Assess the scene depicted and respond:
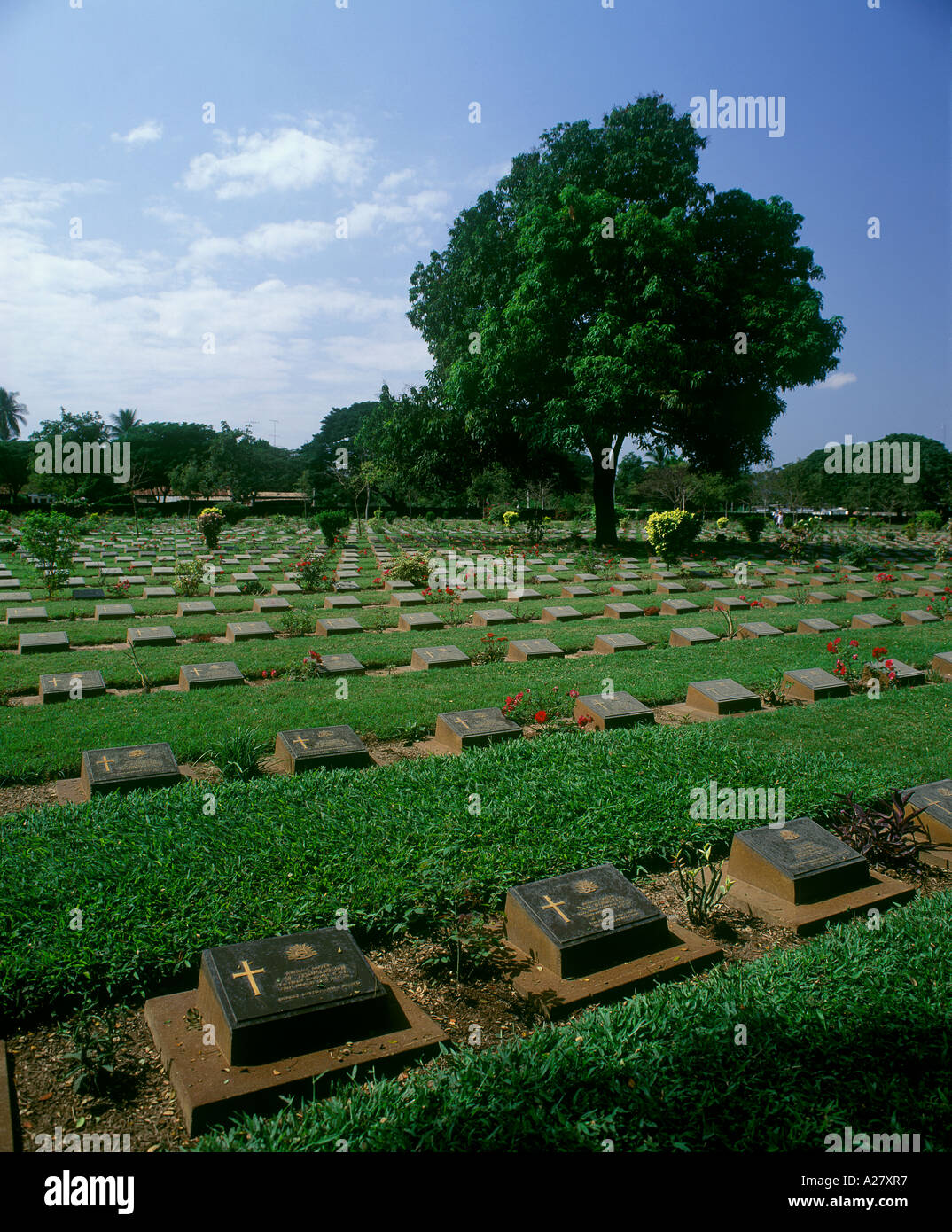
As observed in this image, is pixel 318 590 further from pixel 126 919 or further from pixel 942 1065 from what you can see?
pixel 942 1065

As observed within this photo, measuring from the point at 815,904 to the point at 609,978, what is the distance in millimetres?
1531

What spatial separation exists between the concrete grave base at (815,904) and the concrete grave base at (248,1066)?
2.05m

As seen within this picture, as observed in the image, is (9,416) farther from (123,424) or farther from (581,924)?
(581,924)

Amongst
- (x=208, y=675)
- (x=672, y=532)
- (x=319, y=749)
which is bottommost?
(x=319, y=749)

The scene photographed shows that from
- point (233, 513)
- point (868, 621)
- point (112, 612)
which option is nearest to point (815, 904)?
point (868, 621)

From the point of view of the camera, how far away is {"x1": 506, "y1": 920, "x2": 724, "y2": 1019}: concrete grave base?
3.34 m

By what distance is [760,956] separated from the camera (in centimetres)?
380

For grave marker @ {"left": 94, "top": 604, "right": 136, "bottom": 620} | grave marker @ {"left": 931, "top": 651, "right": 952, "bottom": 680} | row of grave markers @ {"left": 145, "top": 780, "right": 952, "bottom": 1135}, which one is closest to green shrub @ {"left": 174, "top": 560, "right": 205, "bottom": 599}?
grave marker @ {"left": 94, "top": 604, "right": 136, "bottom": 620}

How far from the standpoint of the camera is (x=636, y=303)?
1852 cm

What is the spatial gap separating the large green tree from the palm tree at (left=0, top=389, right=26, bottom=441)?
36.7 metres

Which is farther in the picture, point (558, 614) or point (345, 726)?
point (558, 614)

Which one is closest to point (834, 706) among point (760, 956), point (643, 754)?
point (643, 754)

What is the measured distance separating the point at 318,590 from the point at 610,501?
36.4 feet

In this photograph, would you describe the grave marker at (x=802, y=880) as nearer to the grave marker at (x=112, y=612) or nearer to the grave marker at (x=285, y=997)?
the grave marker at (x=285, y=997)
